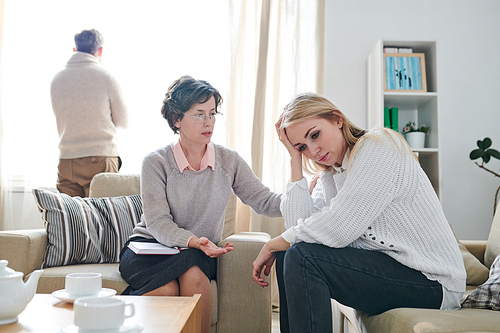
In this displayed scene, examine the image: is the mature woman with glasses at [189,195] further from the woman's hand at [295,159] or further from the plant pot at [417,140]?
the plant pot at [417,140]

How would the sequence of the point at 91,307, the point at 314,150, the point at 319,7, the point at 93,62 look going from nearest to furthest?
1. the point at 91,307
2. the point at 314,150
3. the point at 93,62
4. the point at 319,7

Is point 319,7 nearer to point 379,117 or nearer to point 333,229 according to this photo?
point 379,117

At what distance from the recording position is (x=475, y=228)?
2961 millimetres

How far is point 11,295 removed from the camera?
96cm

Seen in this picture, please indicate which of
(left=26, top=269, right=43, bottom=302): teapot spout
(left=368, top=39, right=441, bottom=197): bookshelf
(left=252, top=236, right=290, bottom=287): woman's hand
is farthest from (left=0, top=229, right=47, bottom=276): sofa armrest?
(left=368, top=39, right=441, bottom=197): bookshelf

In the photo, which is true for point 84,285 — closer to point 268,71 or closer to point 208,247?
point 208,247

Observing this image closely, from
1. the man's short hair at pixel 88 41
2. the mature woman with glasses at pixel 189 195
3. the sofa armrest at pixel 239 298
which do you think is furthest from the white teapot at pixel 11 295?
the man's short hair at pixel 88 41

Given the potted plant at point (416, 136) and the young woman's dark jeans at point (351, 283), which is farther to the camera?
the potted plant at point (416, 136)

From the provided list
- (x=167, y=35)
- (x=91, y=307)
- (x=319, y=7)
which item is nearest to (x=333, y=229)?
(x=91, y=307)

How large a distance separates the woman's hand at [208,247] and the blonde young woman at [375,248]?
28cm

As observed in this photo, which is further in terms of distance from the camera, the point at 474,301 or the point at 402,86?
the point at 402,86

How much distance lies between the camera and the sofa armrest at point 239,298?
1646 millimetres

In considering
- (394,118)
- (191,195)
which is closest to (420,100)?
(394,118)

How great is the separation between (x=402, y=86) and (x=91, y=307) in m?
2.36
